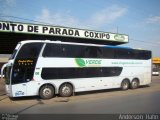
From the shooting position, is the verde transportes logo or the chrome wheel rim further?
the verde transportes logo

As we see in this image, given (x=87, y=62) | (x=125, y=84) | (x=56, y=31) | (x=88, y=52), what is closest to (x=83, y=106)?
(x=87, y=62)

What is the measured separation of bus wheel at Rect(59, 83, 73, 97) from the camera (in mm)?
16375

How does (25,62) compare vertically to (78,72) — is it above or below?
above

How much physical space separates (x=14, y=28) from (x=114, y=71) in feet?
31.2

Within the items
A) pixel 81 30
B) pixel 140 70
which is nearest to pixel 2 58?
pixel 81 30

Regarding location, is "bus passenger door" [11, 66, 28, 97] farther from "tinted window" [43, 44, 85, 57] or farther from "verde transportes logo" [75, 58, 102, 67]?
"verde transportes logo" [75, 58, 102, 67]

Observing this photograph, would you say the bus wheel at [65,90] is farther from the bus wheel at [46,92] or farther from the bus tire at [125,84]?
the bus tire at [125,84]

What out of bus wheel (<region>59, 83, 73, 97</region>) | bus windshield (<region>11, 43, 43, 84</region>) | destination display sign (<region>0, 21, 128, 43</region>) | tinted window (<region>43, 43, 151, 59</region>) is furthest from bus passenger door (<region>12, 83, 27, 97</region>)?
destination display sign (<region>0, 21, 128, 43</region>)

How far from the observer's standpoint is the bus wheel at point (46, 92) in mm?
15530

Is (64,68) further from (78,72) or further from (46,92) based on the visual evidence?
(46,92)

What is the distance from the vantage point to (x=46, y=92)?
15656mm

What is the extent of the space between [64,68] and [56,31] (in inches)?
355

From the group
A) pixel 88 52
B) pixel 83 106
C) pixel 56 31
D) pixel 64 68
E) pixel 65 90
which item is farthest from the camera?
pixel 56 31

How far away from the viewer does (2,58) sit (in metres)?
65.0
